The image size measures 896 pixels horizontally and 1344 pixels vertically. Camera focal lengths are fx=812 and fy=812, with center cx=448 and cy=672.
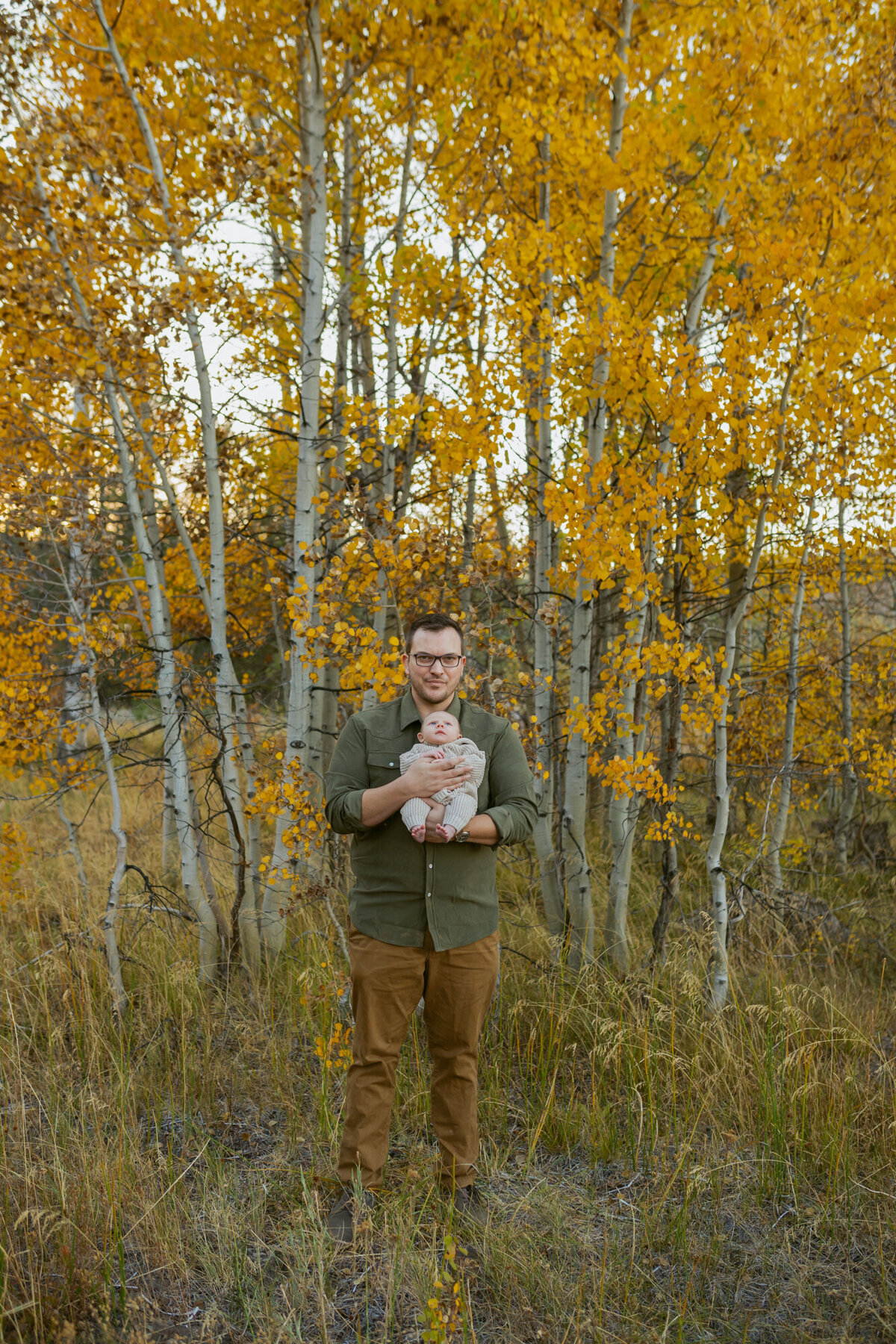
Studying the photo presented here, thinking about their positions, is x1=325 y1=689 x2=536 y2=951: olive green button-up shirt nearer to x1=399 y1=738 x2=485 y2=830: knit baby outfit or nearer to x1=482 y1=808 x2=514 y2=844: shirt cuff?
x1=482 y1=808 x2=514 y2=844: shirt cuff

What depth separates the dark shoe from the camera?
2441 mm

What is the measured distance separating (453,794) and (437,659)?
1.40ft

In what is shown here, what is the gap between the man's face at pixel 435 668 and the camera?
251 cm

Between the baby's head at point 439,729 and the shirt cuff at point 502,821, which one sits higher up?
the baby's head at point 439,729

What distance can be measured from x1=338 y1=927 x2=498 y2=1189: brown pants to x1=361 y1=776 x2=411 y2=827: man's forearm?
1.33ft

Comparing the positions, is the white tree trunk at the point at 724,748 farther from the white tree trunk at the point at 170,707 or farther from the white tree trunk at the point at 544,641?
the white tree trunk at the point at 170,707

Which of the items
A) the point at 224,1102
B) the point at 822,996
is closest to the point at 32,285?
the point at 224,1102

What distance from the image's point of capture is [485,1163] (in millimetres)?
2965

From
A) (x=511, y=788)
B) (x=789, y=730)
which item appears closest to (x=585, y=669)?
(x=511, y=788)

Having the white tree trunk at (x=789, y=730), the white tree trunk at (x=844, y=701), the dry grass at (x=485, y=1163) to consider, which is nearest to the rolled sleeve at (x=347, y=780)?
the dry grass at (x=485, y=1163)

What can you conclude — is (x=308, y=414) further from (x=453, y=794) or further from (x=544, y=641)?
(x=453, y=794)

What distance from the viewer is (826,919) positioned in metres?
5.45

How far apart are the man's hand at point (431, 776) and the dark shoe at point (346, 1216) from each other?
1255 millimetres

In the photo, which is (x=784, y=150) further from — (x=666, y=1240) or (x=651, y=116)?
(x=666, y=1240)
